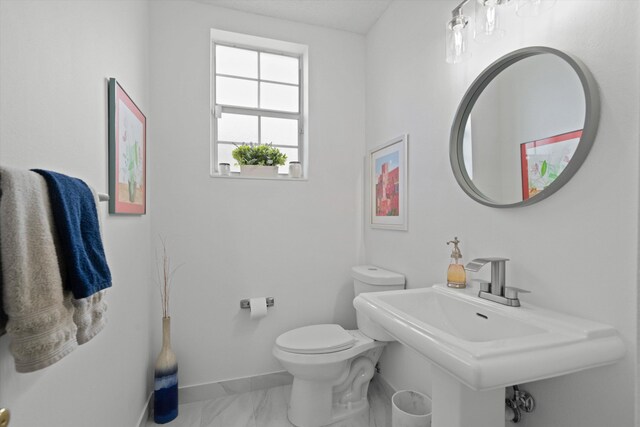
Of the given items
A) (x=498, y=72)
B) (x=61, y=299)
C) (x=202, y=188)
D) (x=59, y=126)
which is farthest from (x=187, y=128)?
(x=498, y=72)

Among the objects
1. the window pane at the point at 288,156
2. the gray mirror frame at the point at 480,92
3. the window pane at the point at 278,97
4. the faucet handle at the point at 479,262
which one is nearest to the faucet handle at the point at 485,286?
the faucet handle at the point at 479,262

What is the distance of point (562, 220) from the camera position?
945 mm

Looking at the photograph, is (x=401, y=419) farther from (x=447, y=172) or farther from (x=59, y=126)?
(x=59, y=126)

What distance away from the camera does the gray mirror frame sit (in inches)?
34.1

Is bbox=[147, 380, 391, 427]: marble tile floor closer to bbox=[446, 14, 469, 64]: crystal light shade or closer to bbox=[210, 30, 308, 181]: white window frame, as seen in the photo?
bbox=[210, 30, 308, 181]: white window frame

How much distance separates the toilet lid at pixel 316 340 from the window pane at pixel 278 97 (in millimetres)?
1623

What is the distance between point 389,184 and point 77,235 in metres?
1.65

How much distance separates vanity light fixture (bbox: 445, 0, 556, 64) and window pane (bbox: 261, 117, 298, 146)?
130 cm

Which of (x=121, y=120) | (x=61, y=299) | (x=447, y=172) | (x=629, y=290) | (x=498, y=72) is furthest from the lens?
(x=447, y=172)

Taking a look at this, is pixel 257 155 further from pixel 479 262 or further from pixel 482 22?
pixel 479 262

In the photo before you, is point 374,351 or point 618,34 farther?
point 374,351

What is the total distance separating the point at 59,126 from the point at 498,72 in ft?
4.93

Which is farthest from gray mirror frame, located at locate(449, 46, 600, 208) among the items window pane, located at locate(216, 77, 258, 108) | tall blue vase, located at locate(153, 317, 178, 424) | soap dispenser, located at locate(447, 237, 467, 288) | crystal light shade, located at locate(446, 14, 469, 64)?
tall blue vase, located at locate(153, 317, 178, 424)

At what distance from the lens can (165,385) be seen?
5.65 feet
